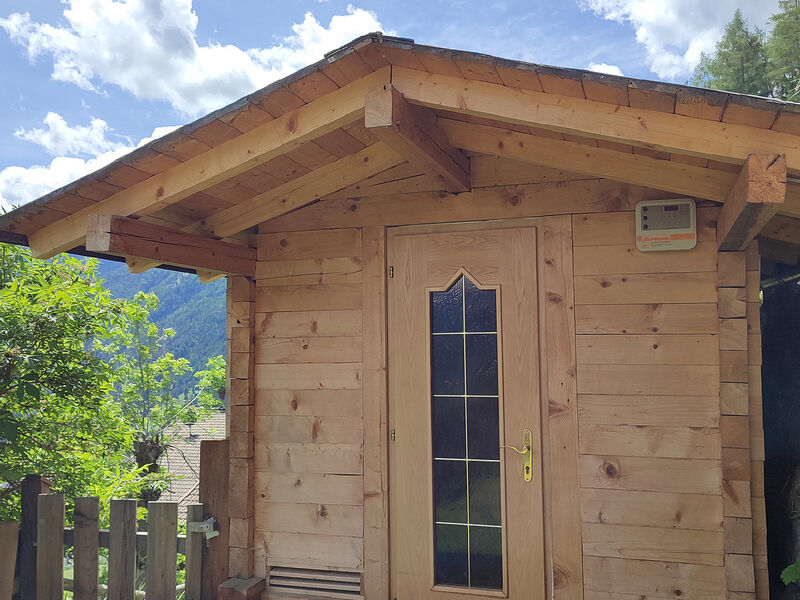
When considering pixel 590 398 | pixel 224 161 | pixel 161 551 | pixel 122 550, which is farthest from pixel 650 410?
pixel 122 550

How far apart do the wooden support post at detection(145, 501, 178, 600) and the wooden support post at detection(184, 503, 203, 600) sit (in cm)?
16

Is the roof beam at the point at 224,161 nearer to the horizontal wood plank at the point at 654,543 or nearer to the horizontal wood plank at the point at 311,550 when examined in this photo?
the horizontal wood plank at the point at 311,550

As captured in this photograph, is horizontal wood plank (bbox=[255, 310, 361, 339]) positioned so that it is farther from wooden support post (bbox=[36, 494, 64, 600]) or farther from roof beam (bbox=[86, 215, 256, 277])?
wooden support post (bbox=[36, 494, 64, 600])

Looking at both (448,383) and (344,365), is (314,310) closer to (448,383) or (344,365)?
(344,365)

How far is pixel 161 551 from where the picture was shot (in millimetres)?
3887

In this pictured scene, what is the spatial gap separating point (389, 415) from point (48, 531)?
212 centimetres

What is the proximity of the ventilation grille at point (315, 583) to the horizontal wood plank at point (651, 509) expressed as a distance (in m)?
1.47

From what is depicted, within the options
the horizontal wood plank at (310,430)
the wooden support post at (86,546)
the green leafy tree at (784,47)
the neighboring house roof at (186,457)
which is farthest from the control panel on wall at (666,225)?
the neighboring house roof at (186,457)

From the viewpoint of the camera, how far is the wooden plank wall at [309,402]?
409 centimetres

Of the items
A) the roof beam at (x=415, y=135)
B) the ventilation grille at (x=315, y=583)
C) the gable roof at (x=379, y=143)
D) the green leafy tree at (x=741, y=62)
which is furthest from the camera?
the green leafy tree at (x=741, y=62)

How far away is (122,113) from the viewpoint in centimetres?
16262

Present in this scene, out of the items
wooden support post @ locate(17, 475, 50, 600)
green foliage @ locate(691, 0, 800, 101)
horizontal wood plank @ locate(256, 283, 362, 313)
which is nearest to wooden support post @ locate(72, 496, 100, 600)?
wooden support post @ locate(17, 475, 50, 600)

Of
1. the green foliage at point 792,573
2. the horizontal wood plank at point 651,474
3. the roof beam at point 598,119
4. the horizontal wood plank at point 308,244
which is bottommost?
the green foliage at point 792,573

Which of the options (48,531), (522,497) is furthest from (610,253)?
(48,531)
